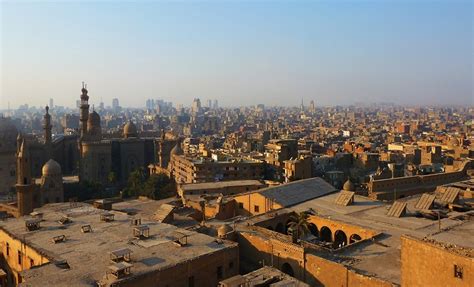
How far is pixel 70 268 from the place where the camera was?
67.6ft

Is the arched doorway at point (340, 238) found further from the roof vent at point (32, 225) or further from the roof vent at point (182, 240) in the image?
the roof vent at point (32, 225)

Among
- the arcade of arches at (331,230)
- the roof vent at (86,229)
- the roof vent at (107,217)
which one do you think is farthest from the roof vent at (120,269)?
the arcade of arches at (331,230)

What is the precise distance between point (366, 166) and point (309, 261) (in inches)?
1820

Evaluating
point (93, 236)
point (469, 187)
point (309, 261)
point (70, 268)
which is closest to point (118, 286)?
point (70, 268)

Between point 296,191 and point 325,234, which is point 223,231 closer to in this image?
point 325,234

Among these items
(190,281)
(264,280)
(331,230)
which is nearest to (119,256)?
(190,281)

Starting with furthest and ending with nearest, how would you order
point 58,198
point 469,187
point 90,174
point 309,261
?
point 90,174, point 58,198, point 469,187, point 309,261

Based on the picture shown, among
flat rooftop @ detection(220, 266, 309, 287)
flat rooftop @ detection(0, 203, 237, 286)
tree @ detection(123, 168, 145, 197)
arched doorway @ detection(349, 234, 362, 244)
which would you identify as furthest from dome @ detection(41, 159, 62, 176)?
flat rooftop @ detection(220, 266, 309, 287)

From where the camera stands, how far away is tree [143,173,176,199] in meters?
54.3

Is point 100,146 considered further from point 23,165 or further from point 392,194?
point 392,194

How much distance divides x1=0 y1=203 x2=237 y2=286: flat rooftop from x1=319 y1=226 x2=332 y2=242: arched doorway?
10910 millimetres

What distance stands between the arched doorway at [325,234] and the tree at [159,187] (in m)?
25.2

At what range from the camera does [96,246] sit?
2373cm

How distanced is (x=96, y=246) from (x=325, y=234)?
1642cm
